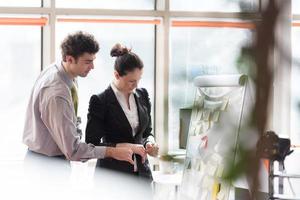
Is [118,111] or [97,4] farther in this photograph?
[97,4]

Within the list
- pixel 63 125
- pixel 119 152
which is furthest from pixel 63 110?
pixel 119 152

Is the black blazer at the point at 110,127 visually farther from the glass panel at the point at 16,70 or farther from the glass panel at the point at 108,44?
the glass panel at the point at 16,70

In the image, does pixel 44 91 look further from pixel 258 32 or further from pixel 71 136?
pixel 258 32

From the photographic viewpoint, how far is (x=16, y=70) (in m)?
5.17

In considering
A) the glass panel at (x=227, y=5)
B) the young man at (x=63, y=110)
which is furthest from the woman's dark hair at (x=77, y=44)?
the glass panel at (x=227, y=5)

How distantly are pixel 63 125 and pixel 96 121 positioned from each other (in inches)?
15.4

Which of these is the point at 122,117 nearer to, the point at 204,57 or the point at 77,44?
the point at 77,44

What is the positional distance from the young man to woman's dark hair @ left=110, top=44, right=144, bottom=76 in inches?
9.1

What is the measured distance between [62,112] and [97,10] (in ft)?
7.93

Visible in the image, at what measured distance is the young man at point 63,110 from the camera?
2811mm

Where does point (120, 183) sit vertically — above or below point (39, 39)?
below

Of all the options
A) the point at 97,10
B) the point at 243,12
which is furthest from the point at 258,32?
the point at 97,10

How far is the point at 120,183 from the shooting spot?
318cm

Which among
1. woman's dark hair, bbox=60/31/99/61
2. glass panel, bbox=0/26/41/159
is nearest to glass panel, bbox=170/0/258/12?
woman's dark hair, bbox=60/31/99/61
